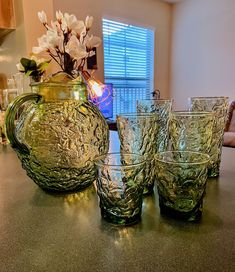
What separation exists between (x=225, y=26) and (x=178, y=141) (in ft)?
11.6

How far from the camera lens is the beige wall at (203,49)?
345 centimetres

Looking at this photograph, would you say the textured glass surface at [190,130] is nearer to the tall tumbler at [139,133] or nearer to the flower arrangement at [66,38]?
the tall tumbler at [139,133]

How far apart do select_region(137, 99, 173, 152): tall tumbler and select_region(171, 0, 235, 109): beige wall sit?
3.25 m

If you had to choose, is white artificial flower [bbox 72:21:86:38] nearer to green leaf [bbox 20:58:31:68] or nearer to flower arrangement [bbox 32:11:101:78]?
flower arrangement [bbox 32:11:101:78]

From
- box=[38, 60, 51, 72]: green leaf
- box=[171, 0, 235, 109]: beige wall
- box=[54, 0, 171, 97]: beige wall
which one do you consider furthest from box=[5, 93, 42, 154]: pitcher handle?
box=[171, 0, 235, 109]: beige wall

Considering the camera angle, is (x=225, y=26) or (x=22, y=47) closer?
(x=22, y=47)

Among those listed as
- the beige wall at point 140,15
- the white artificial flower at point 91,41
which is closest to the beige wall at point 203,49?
the beige wall at point 140,15

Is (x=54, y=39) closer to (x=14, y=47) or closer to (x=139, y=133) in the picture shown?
(x=139, y=133)

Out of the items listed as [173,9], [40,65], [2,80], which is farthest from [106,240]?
[173,9]

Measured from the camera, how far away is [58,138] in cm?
54

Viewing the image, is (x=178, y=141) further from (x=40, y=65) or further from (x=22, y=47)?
(x=22, y=47)

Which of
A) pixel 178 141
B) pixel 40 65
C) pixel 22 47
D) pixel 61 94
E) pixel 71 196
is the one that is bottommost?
pixel 71 196

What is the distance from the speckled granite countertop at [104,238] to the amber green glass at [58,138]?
0.15ft

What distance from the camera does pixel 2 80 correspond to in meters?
2.06
